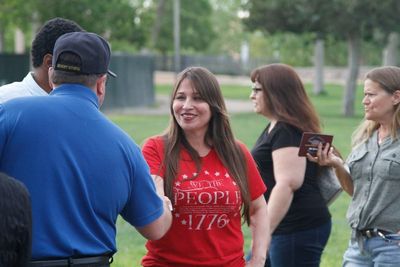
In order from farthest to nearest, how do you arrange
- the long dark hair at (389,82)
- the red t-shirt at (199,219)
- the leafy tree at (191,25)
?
the leafy tree at (191,25) < the long dark hair at (389,82) < the red t-shirt at (199,219)

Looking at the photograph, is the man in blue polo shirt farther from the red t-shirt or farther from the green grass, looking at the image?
the green grass

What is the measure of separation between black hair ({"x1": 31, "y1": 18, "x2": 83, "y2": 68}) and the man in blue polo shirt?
3.22 feet

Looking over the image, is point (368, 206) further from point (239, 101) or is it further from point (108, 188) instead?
point (239, 101)

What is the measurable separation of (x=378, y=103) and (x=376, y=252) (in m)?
0.91

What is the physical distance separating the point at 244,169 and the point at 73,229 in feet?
4.43

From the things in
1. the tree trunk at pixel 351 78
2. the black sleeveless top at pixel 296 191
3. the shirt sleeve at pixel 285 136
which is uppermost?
the shirt sleeve at pixel 285 136

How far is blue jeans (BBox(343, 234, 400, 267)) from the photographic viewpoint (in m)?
5.69

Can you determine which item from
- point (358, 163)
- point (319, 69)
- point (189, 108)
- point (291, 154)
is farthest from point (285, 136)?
point (319, 69)

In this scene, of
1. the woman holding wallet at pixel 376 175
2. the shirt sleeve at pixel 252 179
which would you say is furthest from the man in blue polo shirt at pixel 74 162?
the woman holding wallet at pixel 376 175

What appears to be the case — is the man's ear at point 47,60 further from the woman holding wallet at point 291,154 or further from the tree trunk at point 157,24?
the tree trunk at point 157,24

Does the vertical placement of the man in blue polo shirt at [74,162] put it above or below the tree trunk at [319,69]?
above

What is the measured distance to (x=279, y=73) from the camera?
6.05 m

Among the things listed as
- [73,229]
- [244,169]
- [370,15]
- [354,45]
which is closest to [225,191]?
[244,169]

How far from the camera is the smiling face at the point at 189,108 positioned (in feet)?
16.3
